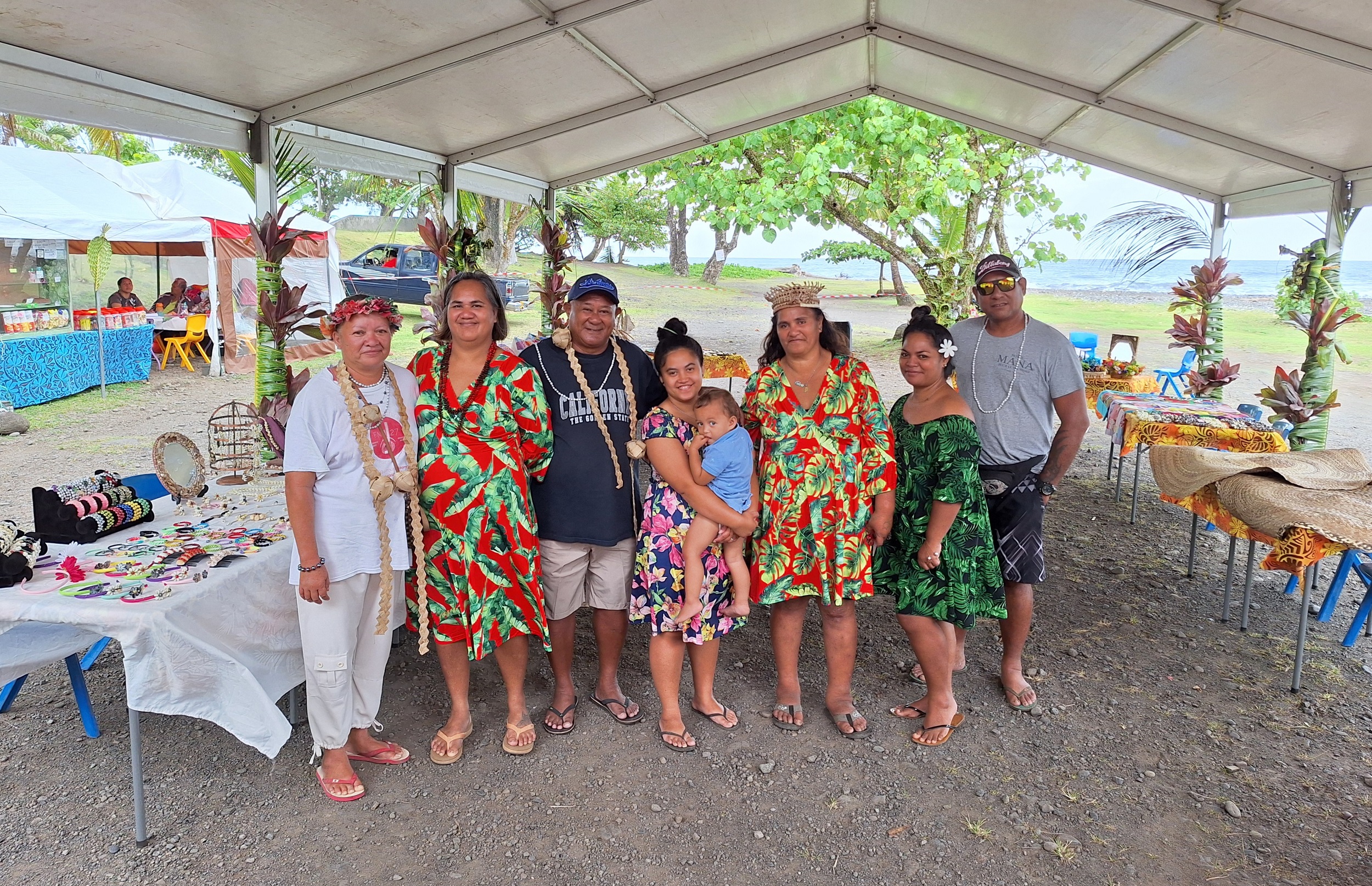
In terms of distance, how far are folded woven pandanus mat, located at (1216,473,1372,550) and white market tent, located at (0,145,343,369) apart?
37.1 ft

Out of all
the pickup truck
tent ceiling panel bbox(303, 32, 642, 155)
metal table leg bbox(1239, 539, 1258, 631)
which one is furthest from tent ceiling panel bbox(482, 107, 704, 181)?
the pickup truck

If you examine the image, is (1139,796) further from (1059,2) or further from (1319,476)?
(1059,2)

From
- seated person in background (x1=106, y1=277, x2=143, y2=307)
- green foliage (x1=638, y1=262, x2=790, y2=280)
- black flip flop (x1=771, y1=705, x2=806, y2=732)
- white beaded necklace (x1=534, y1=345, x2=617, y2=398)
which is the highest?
green foliage (x1=638, y1=262, x2=790, y2=280)

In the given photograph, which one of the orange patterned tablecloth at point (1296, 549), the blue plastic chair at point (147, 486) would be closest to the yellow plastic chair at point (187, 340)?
the blue plastic chair at point (147, 486)

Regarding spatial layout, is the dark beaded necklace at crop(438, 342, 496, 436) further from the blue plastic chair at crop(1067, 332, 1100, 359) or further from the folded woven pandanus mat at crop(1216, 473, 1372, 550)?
the blue plastic chair at crop(1067, 332, 1100, 359)

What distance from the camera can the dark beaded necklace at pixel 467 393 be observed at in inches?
107

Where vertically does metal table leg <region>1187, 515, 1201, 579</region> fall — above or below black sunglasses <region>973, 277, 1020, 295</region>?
below

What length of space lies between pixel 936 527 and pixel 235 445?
3013 mm

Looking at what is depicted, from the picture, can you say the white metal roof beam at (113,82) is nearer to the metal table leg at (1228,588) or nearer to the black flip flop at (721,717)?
the black flip flop at (721,717)

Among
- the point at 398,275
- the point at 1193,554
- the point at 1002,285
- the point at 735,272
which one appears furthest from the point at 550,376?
the point at 735,272

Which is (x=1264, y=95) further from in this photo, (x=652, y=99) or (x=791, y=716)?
(x=791, y=716)

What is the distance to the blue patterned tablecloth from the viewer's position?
31.8 ft

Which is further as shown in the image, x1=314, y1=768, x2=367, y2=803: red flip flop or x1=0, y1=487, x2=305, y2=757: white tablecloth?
x1=314, y1=768, x2=367, y2=803: red flip flop

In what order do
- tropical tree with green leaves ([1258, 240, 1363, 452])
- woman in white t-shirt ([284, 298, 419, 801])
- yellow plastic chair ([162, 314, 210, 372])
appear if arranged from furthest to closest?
1. yellow plastic chair ([162, 314, 210, 372])
2. tropical tree with green leaves ([1258, 240, 1363, 452])
3. woman in white t-shirt ([284, 298, 419, 801])
